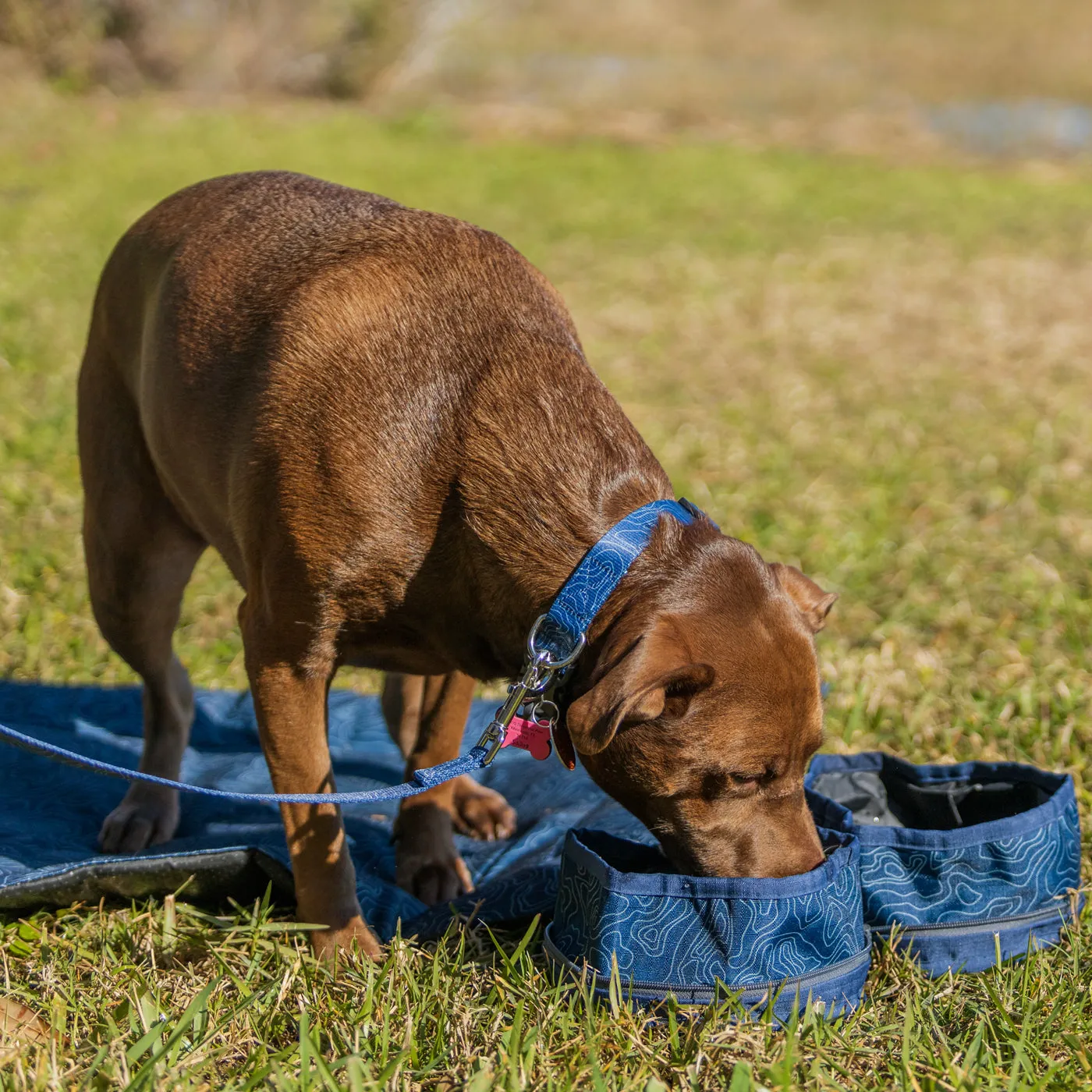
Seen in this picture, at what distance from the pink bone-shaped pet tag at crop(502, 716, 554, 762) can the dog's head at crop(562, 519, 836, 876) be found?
0.10 meters

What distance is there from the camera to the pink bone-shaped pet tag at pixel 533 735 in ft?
8.72

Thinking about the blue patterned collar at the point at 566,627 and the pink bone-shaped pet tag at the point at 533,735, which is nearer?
the blue patterned collar at the point at 566,627

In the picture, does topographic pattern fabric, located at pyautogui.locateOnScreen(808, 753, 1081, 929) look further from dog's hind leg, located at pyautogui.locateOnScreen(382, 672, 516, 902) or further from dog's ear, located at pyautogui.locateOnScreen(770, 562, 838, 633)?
dog's hind leg, located at pyautogui.locateOnScreen(382, 672, 516, 902)

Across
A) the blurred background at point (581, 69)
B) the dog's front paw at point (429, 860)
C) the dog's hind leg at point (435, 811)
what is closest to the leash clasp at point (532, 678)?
the dog's hind leg at point (435, 811)

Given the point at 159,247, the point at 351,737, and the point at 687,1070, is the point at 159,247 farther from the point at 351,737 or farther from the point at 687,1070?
the point at 687,1070

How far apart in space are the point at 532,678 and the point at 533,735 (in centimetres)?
20

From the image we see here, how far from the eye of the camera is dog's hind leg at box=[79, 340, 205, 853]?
365 centimetres

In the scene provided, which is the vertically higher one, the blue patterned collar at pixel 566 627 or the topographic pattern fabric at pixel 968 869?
the blue patterned collar at pixel 566 627

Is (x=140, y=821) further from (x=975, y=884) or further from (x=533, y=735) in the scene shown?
(x=975, y=884)

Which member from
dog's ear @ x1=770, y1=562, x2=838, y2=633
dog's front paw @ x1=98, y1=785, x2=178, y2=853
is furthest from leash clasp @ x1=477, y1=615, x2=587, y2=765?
dog's front paw @ x1=98, y1=785, x2=178, y2=853

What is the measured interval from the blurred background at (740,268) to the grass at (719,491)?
3 centimetres

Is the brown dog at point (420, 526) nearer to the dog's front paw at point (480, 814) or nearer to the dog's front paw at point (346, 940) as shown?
the dog's front paw at point (346, 940)

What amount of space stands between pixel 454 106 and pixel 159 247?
16.7m

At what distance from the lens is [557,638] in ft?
8.41
